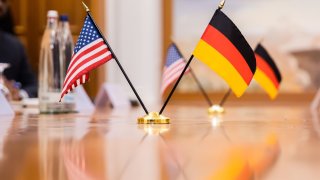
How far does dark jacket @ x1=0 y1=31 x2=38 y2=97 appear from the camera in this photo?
3.28 m

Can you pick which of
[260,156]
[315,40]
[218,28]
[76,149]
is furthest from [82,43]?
[315,40]

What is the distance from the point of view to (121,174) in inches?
19.6

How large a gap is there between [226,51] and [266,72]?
0.70 metres

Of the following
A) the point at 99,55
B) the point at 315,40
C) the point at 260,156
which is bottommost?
the point at 260,156

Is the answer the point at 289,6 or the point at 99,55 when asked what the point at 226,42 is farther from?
the point at 289,6

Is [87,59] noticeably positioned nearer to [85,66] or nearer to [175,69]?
[85,66]

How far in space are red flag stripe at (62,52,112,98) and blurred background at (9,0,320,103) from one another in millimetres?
3329

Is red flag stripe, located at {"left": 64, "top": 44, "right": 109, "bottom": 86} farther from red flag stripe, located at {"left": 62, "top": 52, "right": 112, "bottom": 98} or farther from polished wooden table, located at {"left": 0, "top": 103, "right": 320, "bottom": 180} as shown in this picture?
polished wooden table, located at {"left": 0, "top": 103, "right": 320, "bottom": 180}

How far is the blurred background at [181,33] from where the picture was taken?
4.74 meters

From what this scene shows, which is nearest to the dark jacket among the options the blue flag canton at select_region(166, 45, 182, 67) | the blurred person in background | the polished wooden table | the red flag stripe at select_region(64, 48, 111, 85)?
A: the blurred person in background

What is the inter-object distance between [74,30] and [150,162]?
4.27 meters

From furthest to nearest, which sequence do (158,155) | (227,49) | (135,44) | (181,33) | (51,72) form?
(181,33) < (135,44) < (51,72) < (227,49) < (158,155)

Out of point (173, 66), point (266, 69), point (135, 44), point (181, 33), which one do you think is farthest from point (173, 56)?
point (181, 33)

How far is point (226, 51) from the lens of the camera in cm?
121
